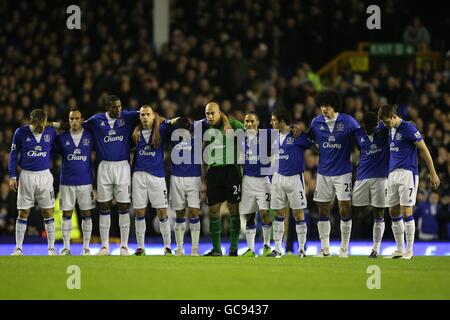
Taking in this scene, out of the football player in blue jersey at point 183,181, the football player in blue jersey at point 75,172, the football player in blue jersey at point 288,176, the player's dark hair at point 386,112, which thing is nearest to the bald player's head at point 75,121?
the football player in blue jersey at point 75,172

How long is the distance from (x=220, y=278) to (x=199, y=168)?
3.81 m

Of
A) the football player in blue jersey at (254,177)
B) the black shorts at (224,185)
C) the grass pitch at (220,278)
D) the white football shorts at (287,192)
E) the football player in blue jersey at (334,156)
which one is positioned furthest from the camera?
the football player in blue jersey at (254,177)

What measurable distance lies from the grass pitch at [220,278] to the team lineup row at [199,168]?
87cm

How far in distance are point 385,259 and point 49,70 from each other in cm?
1167

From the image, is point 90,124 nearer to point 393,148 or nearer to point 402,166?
point 393,148

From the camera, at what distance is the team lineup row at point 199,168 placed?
15.0 metres

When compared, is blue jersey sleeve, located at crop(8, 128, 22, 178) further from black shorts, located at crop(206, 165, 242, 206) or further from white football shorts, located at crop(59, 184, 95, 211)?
black shorts, located at crop(206, 165, 242, 206)

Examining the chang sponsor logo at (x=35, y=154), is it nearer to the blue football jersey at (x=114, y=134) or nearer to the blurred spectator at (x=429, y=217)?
the blue football jersey at (x=114, y=134)

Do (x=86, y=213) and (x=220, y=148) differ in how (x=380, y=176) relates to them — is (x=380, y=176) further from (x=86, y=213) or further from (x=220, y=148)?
(x=86, y=213)

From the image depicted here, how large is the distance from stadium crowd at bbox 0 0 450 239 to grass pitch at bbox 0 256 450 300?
5.01 m

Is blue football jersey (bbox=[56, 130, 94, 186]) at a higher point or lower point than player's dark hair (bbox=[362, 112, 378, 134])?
lower

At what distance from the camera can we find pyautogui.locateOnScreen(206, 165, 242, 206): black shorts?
50.5ft

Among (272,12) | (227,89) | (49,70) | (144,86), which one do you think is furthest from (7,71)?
(272,12)

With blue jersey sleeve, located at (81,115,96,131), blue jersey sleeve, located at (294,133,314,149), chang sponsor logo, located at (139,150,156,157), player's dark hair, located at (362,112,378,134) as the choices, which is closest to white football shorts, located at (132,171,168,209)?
chang sponsor logo, located at (139,150,156,157)
